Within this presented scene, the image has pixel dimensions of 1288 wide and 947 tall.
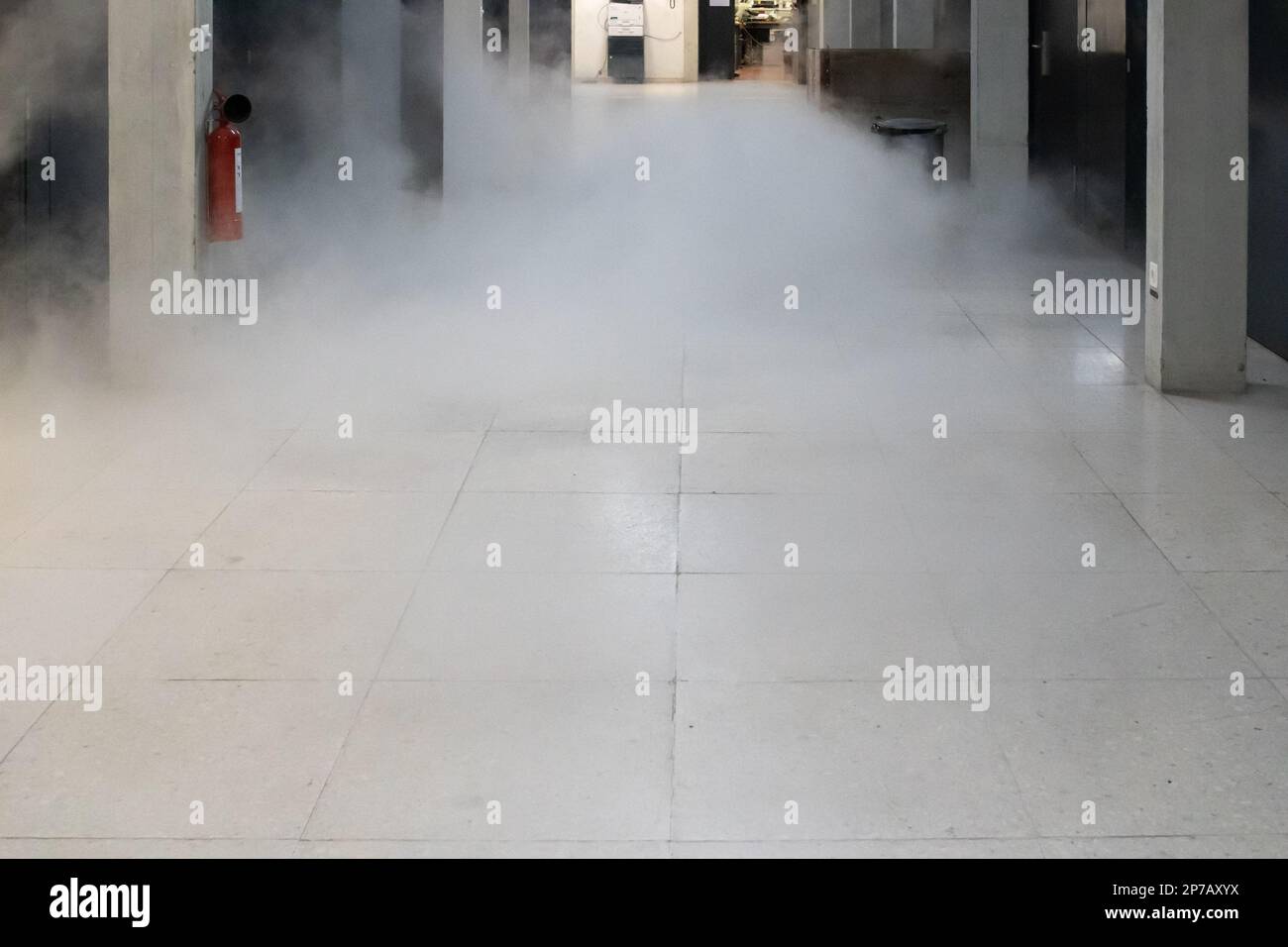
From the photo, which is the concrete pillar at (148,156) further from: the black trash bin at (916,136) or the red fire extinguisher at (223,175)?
the black trash bin at (916,136)

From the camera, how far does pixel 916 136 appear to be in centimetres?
1309

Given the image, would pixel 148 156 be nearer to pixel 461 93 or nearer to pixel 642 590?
pixel 642 590

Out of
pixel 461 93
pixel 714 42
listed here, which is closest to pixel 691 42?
pixel 714 42

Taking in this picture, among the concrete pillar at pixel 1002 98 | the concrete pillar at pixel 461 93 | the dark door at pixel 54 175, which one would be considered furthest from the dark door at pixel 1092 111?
the dark door at pixel 54 175

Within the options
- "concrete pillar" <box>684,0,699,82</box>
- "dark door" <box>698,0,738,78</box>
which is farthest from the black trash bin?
"dark door" <box>698,0,738,78</box>

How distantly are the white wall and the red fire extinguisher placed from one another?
75.9 ft

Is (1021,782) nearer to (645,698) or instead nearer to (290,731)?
(645,698)

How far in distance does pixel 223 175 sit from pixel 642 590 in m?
3.56

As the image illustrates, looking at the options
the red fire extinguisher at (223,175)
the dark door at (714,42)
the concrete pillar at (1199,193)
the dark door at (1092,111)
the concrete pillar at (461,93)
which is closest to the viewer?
the concrete pillar at (1199,193)

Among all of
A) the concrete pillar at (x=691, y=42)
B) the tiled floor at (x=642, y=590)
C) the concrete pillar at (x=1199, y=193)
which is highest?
the concrete pillar at (x=691, y=42)

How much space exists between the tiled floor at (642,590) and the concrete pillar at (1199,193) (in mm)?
243

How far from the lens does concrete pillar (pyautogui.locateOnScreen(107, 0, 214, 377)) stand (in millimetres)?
6660

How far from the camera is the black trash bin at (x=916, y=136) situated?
12898mm

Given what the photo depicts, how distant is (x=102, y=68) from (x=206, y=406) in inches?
58.2
